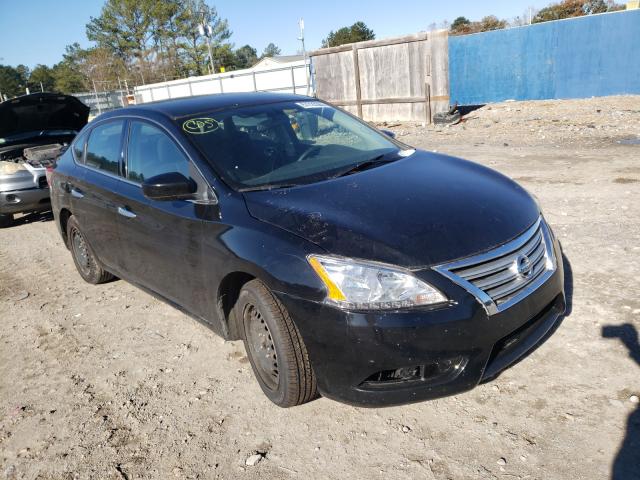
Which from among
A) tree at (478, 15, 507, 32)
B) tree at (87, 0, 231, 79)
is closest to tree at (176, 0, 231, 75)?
tree at (87, 0, 231, 79)

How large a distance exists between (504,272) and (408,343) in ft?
2.03

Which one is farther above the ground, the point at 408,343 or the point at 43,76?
the point at 43,76

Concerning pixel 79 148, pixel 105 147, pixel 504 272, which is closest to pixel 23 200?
pixel 79 148

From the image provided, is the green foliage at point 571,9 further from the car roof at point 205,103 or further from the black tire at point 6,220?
the car roof at point 205,103

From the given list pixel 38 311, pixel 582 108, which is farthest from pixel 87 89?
pixel 38 311

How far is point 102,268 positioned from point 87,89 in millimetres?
56673

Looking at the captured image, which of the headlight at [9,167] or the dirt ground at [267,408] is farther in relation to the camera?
the headlight at [9,167]

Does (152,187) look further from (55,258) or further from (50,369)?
(55,258)

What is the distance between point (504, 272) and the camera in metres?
2.55

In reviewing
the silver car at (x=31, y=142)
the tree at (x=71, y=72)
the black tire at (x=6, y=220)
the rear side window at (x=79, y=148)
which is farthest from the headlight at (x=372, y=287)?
the tree at (x=71, y=72)

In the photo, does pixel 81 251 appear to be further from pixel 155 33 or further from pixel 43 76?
pixel 43 76

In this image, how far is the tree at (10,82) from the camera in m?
58.6

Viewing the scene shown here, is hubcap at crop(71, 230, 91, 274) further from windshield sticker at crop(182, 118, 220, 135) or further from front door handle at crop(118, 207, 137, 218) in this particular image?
windshield sticker at crop(182, 118, 220, 135)

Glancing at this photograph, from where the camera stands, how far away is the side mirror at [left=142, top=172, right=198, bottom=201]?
3107mm
